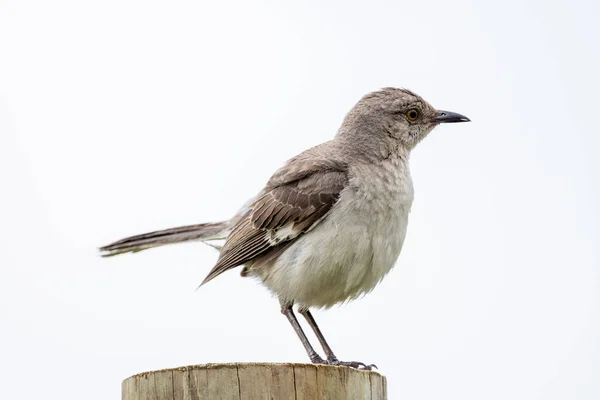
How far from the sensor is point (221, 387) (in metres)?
3.98

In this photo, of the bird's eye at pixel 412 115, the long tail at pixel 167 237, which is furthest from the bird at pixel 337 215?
the long tail at pixel 167 237

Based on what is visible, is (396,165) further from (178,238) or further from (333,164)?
(178,238)

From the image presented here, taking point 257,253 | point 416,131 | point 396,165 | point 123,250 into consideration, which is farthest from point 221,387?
point 123,250

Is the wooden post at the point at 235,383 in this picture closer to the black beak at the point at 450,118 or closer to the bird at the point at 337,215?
the bird at the point at 337,215

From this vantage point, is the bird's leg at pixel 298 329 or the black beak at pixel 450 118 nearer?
the bird's leg at pixel 298 329

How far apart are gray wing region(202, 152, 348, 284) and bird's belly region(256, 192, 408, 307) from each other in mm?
122

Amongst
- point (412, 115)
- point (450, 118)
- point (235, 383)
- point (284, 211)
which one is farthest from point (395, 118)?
point (235, 383)

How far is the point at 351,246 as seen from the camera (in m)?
6.70

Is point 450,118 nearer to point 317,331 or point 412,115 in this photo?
point 412,115

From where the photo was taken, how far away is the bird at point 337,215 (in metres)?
6.78

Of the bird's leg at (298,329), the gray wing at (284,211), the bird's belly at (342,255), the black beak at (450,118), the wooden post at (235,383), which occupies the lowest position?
the wooden post at (235,383)

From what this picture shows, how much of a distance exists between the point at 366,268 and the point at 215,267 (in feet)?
4.76

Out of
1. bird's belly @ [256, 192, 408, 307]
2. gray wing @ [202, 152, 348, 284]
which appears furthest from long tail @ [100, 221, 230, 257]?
bird's belly @ [256, 192, 408, 307]

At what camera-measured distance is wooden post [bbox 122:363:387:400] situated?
3.98 m
